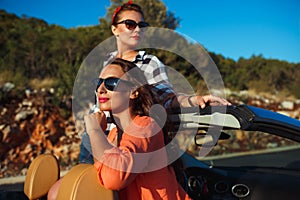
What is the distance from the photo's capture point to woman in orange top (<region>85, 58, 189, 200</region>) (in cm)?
151

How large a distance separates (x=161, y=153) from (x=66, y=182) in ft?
1.49

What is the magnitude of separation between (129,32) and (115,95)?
86cm

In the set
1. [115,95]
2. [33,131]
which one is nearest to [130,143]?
[115,95]

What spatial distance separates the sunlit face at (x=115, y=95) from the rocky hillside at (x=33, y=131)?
7.58 m

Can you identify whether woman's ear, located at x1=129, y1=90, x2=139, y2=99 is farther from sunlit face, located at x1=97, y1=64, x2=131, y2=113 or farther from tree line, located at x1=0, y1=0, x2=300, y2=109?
tree line, located at x1=0, y1=0, x2=300, y2=109

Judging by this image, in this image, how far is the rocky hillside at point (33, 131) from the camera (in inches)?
390

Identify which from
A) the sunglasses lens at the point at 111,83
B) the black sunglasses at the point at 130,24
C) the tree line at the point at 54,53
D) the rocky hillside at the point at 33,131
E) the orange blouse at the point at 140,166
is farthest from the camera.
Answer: the tree line at the point at 54,53

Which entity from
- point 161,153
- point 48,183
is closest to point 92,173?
point 161,153

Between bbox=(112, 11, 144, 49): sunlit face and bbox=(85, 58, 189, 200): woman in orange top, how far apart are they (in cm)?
68

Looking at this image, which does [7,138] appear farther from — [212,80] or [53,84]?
[212,80]

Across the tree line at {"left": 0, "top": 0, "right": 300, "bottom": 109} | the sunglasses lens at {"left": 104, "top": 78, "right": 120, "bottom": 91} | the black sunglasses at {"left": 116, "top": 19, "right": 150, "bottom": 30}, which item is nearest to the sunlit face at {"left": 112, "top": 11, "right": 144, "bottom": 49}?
the black sunglasses at {"left": 116, "top": 19, "right": 150, "bottom": 30}

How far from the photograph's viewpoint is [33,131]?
10.7 metres

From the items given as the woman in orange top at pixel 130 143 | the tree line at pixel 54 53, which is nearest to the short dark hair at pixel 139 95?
the woman in orange top at pixel 130 143

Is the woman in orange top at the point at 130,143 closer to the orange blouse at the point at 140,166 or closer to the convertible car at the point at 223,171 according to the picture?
the orange blouse at the point at 140,166
